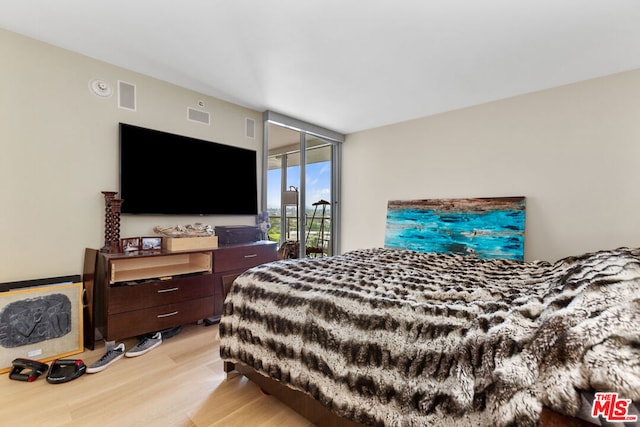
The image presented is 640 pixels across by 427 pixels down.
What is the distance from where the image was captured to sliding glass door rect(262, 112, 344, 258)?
3946 millimetres

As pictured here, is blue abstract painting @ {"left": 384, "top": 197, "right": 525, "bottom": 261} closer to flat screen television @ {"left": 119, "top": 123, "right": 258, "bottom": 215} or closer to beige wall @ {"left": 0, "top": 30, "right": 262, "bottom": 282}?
flat screen television @ {"left": 119, "top": 123, "right": 258, "bottom": 215}

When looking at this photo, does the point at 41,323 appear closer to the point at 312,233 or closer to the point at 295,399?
the point at 295,399

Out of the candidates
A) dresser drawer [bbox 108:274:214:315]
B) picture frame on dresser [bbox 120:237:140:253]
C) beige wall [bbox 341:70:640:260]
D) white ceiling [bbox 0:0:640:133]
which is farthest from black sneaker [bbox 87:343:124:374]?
beige wall [bbox 341:70:640:260]

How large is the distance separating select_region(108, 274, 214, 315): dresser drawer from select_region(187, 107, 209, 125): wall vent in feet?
5.79

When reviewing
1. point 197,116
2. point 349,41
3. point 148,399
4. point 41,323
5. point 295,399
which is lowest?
point 148,399

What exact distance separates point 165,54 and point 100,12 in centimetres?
51

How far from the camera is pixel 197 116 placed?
3109mm

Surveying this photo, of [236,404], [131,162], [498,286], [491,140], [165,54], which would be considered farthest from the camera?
[491,140]

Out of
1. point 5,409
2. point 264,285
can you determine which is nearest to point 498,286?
point 264,285

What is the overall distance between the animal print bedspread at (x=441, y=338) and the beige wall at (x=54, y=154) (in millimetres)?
1693

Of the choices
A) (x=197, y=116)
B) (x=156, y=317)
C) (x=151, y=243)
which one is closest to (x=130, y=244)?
(x=151, y=243)

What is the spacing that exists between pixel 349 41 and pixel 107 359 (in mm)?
3042

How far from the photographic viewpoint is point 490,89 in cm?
299

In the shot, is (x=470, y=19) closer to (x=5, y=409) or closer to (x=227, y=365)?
(x=227, y=365)
